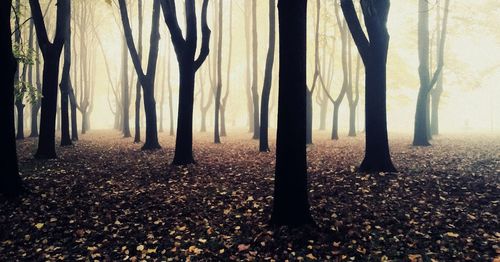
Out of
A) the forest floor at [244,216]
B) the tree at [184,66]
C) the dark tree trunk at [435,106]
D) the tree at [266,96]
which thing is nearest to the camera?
the forest floor at [244,216]

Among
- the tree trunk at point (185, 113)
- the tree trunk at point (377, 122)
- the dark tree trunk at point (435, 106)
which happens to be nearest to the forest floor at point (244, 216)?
the tree trunk at point (377, 122)

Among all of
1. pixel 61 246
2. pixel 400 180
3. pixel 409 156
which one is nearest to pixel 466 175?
pixel 400 180

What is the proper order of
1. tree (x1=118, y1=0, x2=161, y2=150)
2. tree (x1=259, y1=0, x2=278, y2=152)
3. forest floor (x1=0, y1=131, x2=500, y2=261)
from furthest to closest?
1. tree (x1=118, y1=0, x2=161, y2=150)
2. tree (x1=259, y1=0, x2=278, y2=152)
3. forest floor (x1=0, y1=131, x2=500, y2=261)

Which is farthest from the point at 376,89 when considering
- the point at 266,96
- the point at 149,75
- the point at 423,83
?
the point at 149,75

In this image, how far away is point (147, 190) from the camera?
908cm

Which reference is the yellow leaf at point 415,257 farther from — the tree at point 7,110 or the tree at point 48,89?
the tree at point 48,89

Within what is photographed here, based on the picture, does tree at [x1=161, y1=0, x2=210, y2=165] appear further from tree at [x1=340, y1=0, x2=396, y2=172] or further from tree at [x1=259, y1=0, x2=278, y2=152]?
tree at [x1=340, y1=0, x2=396, y2=172]

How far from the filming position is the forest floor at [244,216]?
5648mm

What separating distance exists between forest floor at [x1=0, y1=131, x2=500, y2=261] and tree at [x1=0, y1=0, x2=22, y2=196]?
1.57 ft

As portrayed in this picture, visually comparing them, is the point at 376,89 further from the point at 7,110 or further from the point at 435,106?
the point at 435,106

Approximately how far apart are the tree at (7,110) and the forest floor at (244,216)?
48 centimetres

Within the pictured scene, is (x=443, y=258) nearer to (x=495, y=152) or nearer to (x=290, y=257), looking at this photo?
(x=290, y=257)

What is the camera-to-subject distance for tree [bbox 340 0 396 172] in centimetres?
990

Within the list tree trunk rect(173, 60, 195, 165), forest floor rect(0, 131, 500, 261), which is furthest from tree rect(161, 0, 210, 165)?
forest floor rect(0, 131, 500, 261)
